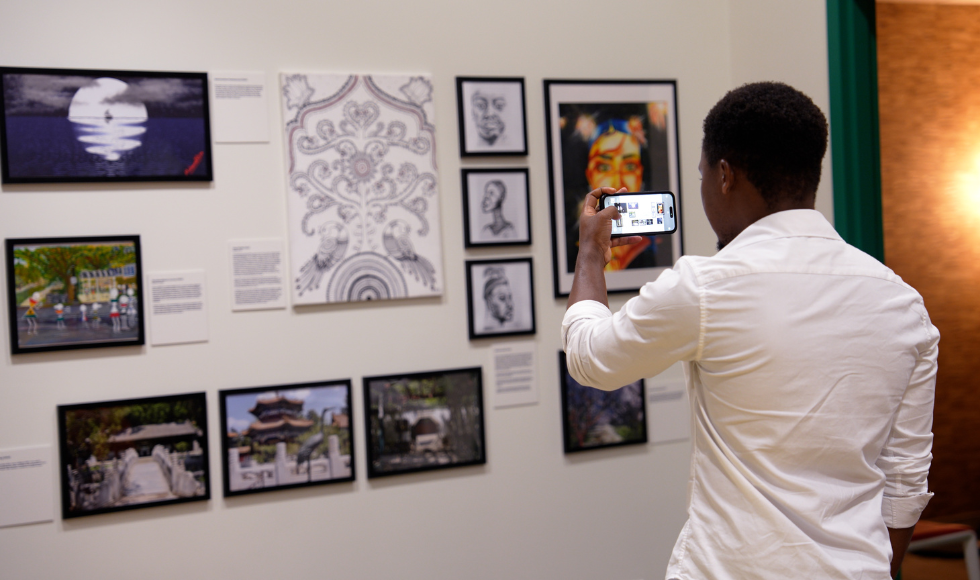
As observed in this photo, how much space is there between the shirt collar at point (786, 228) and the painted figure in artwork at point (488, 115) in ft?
4.71

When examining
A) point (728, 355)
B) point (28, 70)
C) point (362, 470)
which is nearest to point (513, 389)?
point (362, 470)

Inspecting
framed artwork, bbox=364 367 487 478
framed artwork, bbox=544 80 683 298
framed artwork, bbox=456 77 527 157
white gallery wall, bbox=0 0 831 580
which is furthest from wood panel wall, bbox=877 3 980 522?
framed artwork, bbox=364 367 487 478

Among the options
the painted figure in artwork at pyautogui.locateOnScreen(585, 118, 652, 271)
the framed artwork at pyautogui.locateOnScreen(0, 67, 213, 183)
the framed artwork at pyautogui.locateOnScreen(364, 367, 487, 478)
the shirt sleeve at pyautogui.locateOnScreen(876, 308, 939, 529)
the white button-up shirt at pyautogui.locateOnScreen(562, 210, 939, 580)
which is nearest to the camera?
the white button-up shirt at pyautogui.locateOnScreen(562, 210, 939, 580)

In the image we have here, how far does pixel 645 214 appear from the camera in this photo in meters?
1.63

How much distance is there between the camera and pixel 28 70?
6.80ft

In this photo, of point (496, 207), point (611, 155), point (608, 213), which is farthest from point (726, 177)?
point (611, 155)

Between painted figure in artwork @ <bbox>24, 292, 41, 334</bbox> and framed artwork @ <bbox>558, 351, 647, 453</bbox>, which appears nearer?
painted figure in artwork @ <bbox>24, 292, 41, 334</bbox>

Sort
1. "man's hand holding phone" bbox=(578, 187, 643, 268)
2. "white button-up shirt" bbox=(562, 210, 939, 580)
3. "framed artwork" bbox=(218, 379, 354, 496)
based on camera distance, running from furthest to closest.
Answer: "framed artwork" bbox=(218, 379, 354, 496)
"man's hand holding phone" bbox=(578, 187, 643, 268)
"white button-up shirt" bbox=(562, 210, 939, 580)

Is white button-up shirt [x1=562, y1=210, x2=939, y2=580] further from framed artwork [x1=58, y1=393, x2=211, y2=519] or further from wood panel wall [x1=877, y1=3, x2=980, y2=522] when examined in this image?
wood panel wall [x1=877, y1=3, x2=980, y2=522]

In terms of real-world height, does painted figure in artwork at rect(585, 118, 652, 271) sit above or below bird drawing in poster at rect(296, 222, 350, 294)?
above

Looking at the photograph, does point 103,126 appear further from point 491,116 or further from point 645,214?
point 645,214

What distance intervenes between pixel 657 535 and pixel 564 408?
0.60 meters

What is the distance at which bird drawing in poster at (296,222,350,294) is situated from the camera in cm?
231

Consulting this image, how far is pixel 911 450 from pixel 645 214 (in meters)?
0.69
